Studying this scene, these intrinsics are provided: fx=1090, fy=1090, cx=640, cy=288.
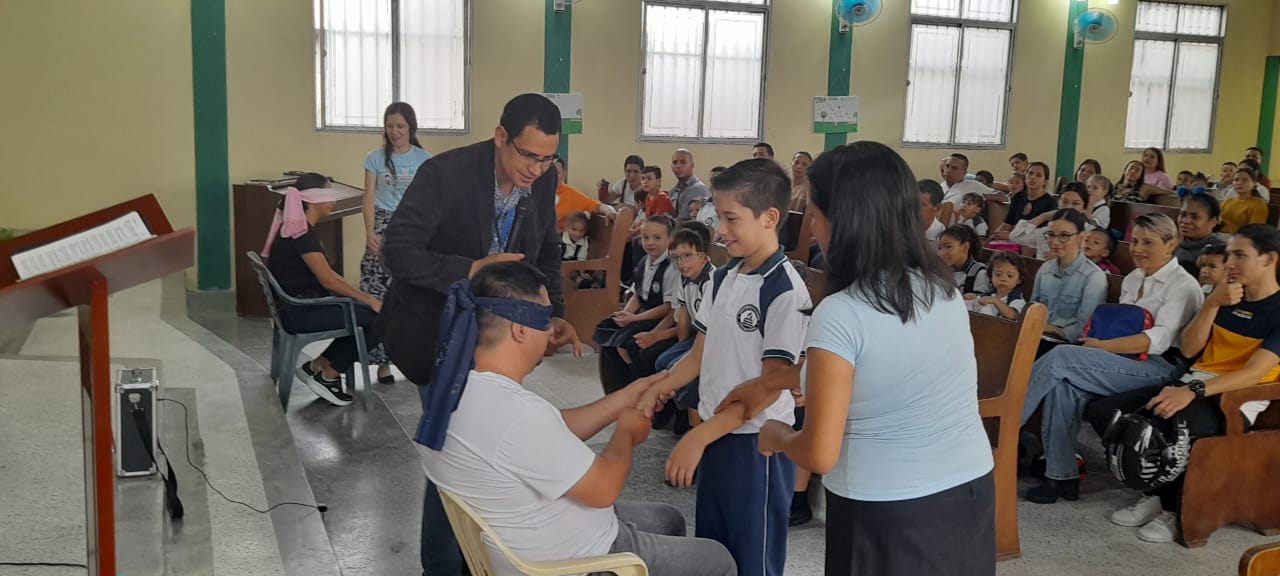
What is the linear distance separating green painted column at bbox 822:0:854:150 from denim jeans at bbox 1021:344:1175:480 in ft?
20.4

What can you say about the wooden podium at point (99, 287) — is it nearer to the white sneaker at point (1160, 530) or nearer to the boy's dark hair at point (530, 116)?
the boy's dark hair at point (530, 116)

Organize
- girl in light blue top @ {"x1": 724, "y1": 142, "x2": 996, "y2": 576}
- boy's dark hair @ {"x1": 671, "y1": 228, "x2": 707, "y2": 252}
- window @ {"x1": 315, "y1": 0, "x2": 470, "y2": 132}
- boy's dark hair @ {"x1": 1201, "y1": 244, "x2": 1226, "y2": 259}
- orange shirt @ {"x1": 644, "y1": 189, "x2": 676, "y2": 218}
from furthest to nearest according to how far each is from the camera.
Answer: window @ {"x1": 315, "y1": 0, "x2": 470, "y2": 132} → orange shirt @ {"x1": 644, "y1": 189, "x2": 676, "y2": 218} → boy's dark hair @ {"x1": 671, "y1": 228, "x2": 707, "y2": 252} → boy's dark hair @ {"x1": 1201, "y1": 244, "x2": 1226, "y2": 259} → girl in light blue top @ {"x1": 724, "y1": 142, "x2": 996, "y2": 576}

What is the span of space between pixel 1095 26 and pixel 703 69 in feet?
13.1

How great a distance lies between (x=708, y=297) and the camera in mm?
2756

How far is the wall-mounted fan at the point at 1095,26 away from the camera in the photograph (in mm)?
10516

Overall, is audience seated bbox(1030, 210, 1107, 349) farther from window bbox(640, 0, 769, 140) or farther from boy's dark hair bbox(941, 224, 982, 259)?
window bbox(640, 0, 769, 140)

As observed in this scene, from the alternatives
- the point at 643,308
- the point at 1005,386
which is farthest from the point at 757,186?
the point at 643,308

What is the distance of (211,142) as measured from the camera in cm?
809

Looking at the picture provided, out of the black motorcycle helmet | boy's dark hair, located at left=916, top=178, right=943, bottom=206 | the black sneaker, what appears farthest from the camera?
boy's dark hair, located at left=916, top=178, right=943, bottom=206

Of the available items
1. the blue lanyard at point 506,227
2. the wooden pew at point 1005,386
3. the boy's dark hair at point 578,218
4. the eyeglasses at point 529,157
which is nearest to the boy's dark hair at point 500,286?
the eyeglasses at point 529,157

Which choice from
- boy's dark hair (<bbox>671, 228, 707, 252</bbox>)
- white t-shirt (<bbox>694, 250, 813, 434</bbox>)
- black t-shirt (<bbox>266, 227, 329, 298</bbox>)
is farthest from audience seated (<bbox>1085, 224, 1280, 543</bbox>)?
black t-shirt (<bbox>266, 227, 329, 298</bbox>)

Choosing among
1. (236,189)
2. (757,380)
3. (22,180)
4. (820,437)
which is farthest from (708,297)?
(22,180)

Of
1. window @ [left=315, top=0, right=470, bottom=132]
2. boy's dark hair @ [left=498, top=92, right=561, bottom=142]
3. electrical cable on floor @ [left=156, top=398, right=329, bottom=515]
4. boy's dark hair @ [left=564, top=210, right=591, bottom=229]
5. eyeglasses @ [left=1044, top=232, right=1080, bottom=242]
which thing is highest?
window @ [left=315, top=0, right=470, bottom=132]

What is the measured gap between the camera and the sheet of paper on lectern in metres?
1.62
